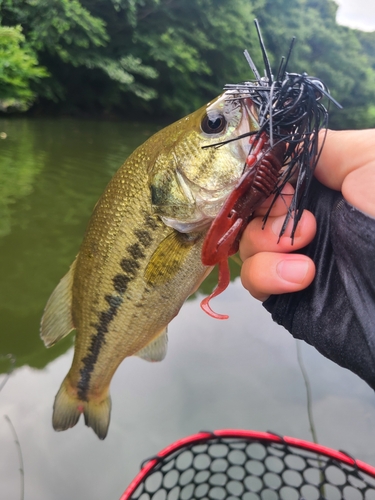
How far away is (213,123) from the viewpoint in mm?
1272

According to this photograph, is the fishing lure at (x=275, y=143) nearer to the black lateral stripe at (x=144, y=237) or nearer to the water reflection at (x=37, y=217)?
the black lateral stripe at (x=144, y=237)

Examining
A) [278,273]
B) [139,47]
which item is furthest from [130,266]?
[139,47]

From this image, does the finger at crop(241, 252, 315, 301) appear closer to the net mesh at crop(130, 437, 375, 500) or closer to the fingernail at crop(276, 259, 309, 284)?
the fingernail at crop(276, 259, 309, 284)

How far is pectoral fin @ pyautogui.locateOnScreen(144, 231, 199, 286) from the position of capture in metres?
1.43

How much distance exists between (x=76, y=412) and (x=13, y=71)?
40.4 feet

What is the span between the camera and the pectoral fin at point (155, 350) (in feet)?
6.16

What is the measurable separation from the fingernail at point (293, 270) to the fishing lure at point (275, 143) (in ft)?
0.49

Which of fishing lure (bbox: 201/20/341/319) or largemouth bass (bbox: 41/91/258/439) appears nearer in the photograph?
fishing lure (bbox: 201/20/341/319)

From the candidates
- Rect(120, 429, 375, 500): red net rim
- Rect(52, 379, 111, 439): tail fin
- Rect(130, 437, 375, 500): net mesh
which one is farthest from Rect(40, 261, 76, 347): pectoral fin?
Rect(130, 437, 375, 500): net mesh

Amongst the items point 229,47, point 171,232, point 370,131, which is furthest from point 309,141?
point 229,47

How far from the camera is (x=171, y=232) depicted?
142cm

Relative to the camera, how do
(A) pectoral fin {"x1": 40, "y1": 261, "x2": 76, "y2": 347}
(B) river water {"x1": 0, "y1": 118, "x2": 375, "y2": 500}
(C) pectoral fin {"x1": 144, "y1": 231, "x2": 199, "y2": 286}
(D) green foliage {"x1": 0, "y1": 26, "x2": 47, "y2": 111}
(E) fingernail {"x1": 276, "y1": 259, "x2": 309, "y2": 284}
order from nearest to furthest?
(E) fingernail {"x1": 276, "y1": 259, "x2": 309, "y2": 284}, (C) pectoral fin {"x1": 144, "y1": 231, "x2": 199, "y2": 286}, (A) pectoral fin {"x1": 40, "y1": 261, "x2": 76, "y2": 347}, (B) river water {"x1": 0, "y1": 118, "x2": 375, "y2": 500}, (D) green foliage {"x1": 0, "y1": 26, "x2": 47, "y2": 111}

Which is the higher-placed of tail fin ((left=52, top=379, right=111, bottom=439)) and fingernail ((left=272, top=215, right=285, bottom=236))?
fingernail ((left=272, top=215, right=285, bottom=236))

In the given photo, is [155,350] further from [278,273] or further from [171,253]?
[278,273]
